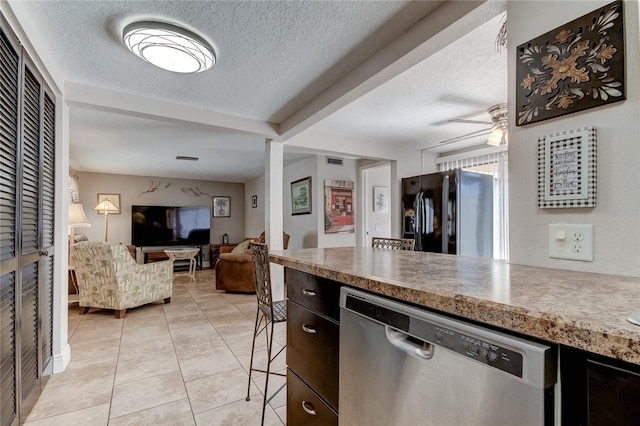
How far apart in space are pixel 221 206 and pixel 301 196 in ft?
10.5

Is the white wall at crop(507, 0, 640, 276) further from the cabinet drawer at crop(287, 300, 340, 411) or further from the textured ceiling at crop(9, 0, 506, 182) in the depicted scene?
the cabinet drawer at crop(287, 300, 340, 411)

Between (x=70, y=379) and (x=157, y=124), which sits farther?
(x=157, y=124)

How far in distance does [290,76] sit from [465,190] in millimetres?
2626

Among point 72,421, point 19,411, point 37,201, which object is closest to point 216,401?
point 72,421

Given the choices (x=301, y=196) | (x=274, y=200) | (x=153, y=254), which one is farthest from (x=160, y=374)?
(x=153, y=254)

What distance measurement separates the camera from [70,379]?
7.27 ft

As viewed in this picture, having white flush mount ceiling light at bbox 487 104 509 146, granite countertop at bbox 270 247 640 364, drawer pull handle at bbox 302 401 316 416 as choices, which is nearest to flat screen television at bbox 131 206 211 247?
white flush mount ceiling light at bbox 487 104 509 146

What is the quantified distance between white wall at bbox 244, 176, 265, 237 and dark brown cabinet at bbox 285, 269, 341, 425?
5621 millimetres

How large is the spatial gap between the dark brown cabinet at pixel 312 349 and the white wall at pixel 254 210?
562 cm

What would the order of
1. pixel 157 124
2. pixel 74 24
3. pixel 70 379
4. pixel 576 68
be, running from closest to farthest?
pixel 576 68 < pixel 74 24 < pixel 70 379 < pixel 157 124

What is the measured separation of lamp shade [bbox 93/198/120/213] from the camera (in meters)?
6.34

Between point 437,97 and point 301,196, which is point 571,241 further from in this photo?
point 301,196

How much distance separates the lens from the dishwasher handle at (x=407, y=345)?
2.46 feet

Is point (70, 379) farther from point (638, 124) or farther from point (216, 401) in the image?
point (638, 124)
